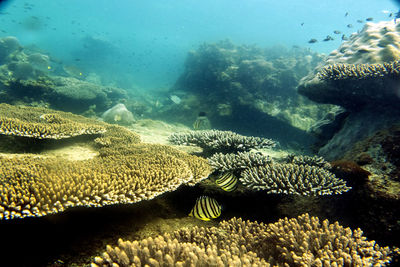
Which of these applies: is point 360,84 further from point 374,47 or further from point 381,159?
point 381,159

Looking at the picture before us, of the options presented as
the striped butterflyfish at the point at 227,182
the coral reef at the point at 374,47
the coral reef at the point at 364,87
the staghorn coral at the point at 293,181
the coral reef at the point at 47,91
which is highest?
the coral reef at the point at 374,47

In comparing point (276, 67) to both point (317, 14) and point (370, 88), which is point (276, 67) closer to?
point (370, 88)

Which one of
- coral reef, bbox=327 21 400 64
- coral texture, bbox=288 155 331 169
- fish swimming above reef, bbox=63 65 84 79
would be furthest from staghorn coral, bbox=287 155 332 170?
fish swimming above reef, bbox=63 65 84 79

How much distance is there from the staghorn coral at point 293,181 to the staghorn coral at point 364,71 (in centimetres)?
430

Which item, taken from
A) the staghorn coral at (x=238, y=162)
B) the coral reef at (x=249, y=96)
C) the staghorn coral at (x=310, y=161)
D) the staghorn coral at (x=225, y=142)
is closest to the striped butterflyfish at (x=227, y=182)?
the staghorn coral at (x=238, y=162)

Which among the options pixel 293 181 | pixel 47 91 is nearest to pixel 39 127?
pixel 293 181

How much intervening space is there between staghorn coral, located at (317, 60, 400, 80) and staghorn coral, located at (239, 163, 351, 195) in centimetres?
430

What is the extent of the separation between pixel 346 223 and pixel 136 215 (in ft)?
13.4

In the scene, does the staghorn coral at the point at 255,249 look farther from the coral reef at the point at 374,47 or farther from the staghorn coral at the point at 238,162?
the coral reef at the point at 374,47

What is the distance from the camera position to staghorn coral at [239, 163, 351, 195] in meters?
3.70

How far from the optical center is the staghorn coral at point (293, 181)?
12.1 ft

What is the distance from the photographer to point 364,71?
6.29 metres

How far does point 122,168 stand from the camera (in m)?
3.56

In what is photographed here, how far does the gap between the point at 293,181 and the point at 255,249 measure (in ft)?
6.01
